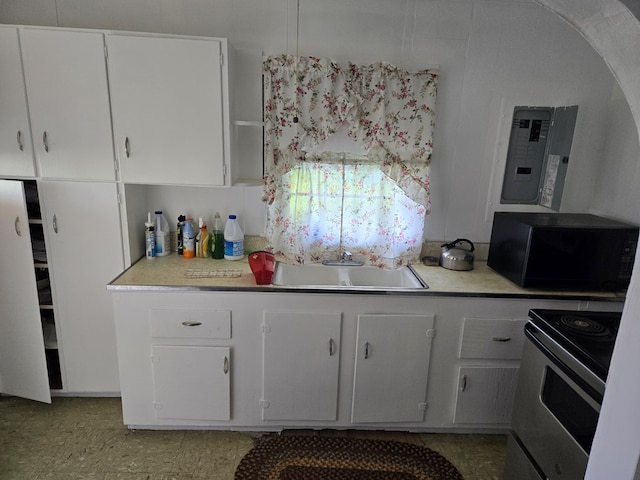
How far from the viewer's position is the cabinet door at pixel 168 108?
6.49 ft

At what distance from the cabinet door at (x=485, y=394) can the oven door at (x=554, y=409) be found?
0.43 meters

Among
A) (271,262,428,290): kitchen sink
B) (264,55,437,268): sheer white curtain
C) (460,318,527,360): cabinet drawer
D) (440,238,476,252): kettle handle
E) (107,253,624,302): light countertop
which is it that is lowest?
(460,318,527,360): cabinet drawer

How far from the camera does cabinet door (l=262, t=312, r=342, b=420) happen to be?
205 centimetres

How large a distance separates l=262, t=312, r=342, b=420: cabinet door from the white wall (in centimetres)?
71

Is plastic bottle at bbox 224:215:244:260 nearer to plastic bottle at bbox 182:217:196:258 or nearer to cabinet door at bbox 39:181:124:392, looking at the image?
plastic bottle at bbox 182:217:196:258

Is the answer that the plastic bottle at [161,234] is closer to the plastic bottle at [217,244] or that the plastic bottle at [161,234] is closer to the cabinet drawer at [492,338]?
the plastic bottle at [217,244]

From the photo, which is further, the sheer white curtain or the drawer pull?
the sheer white curtain

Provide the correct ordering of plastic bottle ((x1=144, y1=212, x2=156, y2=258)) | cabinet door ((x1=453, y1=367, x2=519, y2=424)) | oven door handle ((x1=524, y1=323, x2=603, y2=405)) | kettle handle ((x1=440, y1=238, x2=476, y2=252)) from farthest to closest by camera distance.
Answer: kettle handle ((x1=440, y1=238, x2=476, y2=252))
plastic bottle ((x1=144, y1=212, x2=156, y2=258))
cabinet door ((x1=453, y1=367, x2=519, y2=424))
oven door handle ((x1=524, y1=323, x2=603, y2=405))

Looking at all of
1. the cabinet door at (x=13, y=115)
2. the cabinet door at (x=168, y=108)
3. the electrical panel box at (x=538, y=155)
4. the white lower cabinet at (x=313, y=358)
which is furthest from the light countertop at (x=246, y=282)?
the cabinet door at (x=13, y=115)

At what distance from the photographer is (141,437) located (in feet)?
7.12

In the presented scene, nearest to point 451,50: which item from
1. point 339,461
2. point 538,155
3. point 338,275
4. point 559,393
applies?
point 538,155

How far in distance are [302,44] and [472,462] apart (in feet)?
7.61

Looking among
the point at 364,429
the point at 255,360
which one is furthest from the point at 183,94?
the point at 364,429

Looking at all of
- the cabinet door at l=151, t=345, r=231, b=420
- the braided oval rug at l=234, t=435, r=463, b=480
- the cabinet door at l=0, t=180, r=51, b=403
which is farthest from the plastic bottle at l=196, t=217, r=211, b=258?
the braided oval rug at l=234, t=435, r=463, b=480
